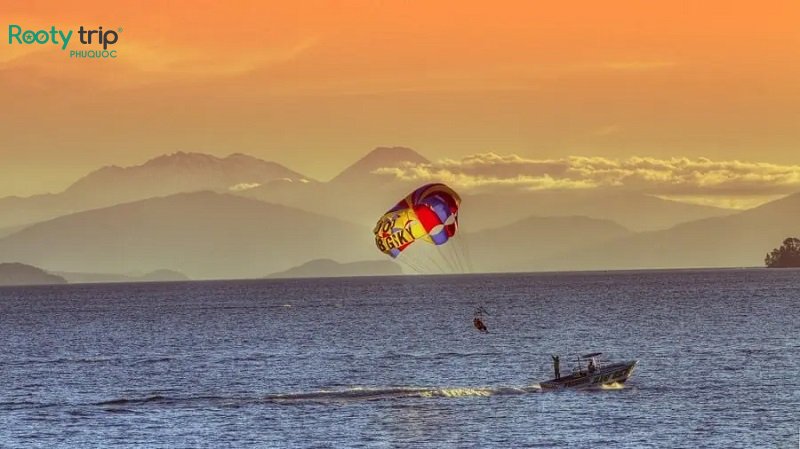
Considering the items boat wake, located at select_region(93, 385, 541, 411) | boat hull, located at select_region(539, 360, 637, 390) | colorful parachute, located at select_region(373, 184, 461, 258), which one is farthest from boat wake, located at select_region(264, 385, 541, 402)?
colorful parachute, located at select_region(373, 184, 461, 258)

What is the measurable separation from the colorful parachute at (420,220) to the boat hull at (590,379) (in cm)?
1488

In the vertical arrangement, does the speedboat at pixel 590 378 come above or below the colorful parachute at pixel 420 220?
below

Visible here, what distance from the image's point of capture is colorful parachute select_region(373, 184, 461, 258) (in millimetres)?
89250

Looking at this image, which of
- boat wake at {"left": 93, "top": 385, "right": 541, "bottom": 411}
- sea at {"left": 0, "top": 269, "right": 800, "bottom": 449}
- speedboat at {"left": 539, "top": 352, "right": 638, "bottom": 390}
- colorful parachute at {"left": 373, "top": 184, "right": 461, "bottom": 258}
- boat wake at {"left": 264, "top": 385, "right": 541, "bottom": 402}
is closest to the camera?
sea at {"left": 0, "top": 269, "right": 800, "bottom": 449}

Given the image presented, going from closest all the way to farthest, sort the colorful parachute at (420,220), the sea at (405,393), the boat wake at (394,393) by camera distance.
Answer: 1. the sea at (405,393)
2. the colorful parachute at (420,220)
3. the boat wake at (394,393)

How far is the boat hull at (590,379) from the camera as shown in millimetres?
97000

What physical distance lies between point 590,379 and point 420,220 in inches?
719

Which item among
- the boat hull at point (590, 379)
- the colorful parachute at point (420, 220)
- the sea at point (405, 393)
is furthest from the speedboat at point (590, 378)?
the colorful parachute at point (420, 220)

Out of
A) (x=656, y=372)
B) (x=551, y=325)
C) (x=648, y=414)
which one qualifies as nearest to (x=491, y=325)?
(x=551, y=325)

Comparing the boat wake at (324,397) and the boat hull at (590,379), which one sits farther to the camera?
the boat hull at (590,379)

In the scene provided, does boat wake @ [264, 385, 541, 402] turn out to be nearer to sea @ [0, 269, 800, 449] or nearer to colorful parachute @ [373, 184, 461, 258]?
sea @ [0, 269, 800, 449]

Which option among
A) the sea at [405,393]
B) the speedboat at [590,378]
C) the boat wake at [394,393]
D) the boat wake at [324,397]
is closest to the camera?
the sea at [405,393]

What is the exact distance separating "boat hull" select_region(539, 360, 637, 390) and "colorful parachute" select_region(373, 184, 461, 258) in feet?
48.8

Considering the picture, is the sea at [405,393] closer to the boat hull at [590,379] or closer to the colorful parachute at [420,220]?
the boat hull at [590,379]
